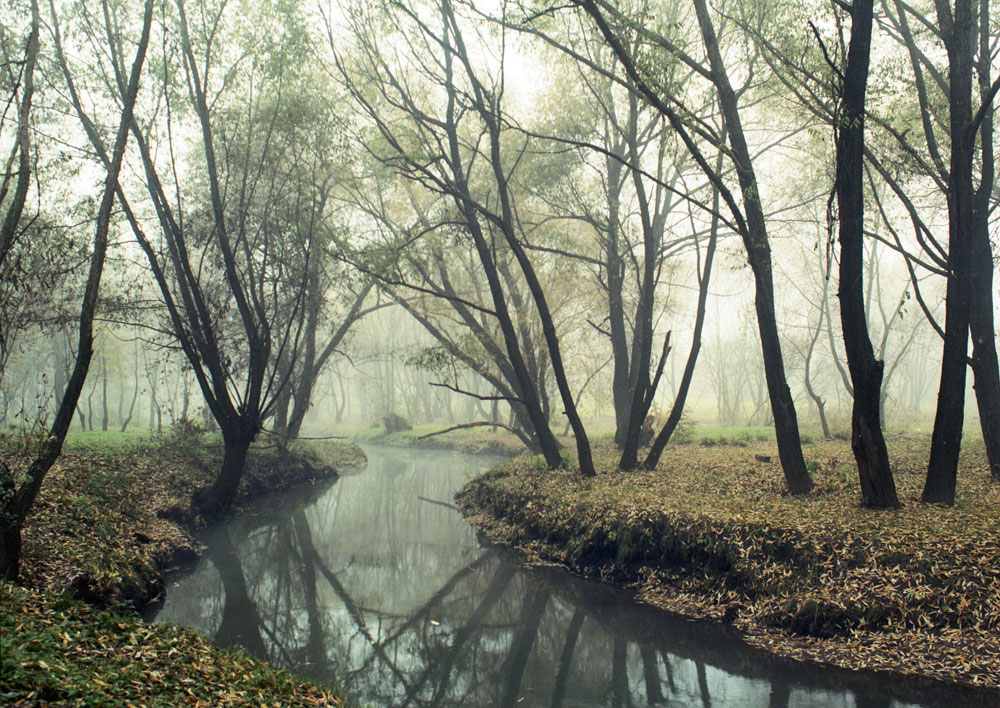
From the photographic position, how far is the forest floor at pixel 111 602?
4090mm

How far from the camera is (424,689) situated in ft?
21.4

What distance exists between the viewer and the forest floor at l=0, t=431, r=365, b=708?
4090 mm

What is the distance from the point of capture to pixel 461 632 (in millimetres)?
8211

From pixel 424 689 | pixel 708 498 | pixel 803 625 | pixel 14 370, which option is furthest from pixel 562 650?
pixel 14 370

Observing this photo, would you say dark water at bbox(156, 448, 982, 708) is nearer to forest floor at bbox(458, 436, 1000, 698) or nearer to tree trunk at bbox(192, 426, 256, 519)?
forest floor at bbox(458, 436, 1000, 698)

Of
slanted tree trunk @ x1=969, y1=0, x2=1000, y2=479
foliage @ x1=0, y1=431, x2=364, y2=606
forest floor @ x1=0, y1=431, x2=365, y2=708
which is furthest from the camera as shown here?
slanted tree trunk @ x1=969, y1=0, x2=1000, y2=479

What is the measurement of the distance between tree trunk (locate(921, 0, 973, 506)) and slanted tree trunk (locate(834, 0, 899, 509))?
0.81 m

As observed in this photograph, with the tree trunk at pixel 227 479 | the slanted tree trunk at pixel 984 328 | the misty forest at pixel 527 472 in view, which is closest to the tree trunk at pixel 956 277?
the misty forest at pixel 527 472

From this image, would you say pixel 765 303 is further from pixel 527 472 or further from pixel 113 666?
pixel 113 666

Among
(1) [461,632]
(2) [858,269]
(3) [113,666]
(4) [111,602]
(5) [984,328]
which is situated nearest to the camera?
(3) [113,666]

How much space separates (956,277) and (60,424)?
10.9 metres

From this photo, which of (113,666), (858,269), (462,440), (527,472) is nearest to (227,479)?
(527,472)

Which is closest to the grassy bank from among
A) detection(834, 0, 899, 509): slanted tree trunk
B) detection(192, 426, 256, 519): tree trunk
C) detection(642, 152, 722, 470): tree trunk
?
detection(192, 426, 256, 519): tree trunk

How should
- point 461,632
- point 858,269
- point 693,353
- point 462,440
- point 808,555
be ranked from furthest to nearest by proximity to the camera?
1. point 462,440
2. point 693,353
3. point 858,269
4. point 461,632
5. point 808,555
